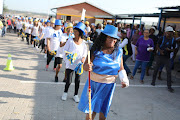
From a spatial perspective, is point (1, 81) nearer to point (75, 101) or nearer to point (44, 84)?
point (44, 84)

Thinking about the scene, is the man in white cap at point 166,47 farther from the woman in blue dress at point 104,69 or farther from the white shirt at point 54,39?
the woman in blue dress at point 104,69

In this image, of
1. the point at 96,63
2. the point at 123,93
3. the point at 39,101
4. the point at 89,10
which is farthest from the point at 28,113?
the point at 89,10

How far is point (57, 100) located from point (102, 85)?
2.24 m

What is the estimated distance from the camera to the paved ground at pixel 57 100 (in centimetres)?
447

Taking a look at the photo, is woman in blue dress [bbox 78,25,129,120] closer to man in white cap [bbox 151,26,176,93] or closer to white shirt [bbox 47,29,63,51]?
man in white cap [bbox 151,26,176,93]

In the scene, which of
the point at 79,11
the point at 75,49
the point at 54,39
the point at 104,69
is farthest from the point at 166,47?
the point at 79,11

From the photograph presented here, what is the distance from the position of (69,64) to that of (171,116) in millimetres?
2778

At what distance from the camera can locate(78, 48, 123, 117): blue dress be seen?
3.28 metres

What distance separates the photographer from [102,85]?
131 inches

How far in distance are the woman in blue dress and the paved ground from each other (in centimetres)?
119

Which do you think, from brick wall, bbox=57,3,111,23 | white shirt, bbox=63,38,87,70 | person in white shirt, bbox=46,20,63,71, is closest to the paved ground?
person in white shirt, bbox=46,20,63,71

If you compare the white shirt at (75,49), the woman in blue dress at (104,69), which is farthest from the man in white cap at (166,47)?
the woman in blue dress at (104,69)

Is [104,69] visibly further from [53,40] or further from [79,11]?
[79,11]

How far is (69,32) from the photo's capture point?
6.16m
